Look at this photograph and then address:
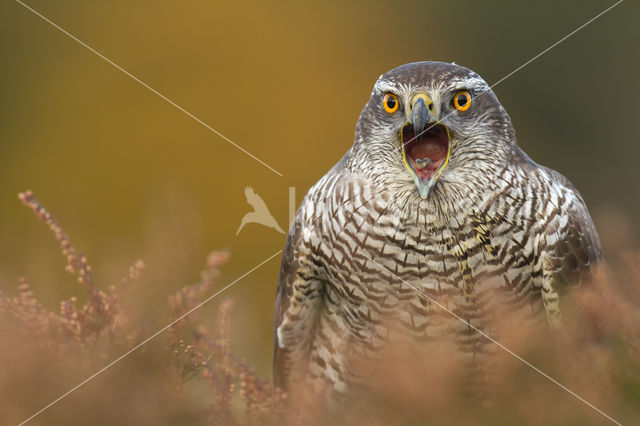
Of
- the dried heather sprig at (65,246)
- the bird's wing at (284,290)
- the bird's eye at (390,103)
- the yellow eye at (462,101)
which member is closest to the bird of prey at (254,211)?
the bird's wing at (284,290)

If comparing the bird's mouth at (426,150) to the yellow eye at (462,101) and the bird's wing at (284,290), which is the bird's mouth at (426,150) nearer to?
the yellow eye at (462,101)

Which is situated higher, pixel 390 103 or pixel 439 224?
pixel 390 103

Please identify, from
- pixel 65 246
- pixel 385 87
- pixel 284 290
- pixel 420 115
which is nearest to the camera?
pixel 65 246

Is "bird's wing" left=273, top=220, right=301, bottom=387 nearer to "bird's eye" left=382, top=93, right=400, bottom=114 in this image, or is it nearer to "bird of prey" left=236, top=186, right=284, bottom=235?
"bird's eye" left=382, top=93, right=400, bottom=114

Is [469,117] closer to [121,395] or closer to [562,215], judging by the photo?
[562,215]

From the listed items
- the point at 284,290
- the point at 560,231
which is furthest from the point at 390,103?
the point at 284,290

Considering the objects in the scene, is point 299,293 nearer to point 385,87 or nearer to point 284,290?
point 284,290

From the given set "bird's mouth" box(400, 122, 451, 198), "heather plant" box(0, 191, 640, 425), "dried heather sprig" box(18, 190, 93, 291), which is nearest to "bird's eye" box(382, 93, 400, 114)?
"bird's mouth" box(400, 122, 451, 198)
